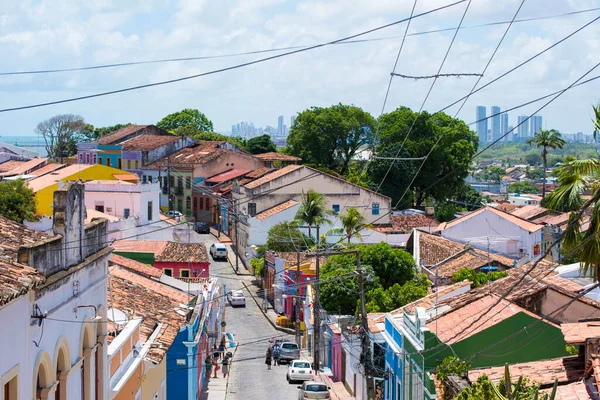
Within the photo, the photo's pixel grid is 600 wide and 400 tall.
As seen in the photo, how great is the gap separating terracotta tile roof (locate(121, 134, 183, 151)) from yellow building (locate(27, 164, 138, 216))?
1458 centimetres

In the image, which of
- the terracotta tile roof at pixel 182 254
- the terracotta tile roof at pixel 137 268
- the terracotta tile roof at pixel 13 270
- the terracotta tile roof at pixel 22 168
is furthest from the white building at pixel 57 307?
the terracotta tile roof at pixel 22 168

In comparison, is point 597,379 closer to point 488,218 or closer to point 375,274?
point 375,274

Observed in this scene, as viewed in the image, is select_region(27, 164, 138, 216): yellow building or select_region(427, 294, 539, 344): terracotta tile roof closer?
select_region(427, 294, 539, 344): terracotta tile roof

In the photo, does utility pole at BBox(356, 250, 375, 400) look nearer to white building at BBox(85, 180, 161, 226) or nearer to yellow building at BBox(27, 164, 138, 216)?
white building at BBox(85, 180, 161, 226)

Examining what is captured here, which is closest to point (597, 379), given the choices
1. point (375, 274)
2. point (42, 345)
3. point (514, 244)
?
point (42, 345)

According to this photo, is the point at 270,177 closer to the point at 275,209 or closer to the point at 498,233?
the point at 275,209

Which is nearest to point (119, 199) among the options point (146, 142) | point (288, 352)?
point (288, 352)

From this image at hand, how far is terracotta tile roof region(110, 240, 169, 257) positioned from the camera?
134ft

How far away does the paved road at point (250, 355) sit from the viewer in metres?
31.3

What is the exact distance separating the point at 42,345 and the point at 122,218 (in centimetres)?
3584

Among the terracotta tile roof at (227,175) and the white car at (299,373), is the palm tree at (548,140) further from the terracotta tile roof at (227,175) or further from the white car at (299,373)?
the white car at (299,373)

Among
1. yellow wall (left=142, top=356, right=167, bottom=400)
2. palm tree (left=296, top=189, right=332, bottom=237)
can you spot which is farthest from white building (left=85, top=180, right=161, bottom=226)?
yellow wall (left=142, top=356, right=167, bottom=400)

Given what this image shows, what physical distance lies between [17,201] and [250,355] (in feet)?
48.8

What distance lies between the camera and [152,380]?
2086 centimetres
